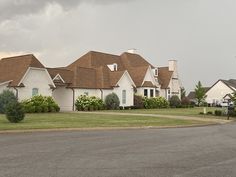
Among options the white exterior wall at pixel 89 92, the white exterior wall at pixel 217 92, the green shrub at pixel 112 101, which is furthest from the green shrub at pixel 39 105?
the white exterior wall at pixel 217 92

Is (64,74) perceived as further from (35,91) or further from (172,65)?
(172,65)

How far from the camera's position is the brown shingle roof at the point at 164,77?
233ft

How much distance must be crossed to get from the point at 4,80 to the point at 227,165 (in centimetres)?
3658

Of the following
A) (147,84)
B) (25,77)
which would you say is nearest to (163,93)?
(147,84)

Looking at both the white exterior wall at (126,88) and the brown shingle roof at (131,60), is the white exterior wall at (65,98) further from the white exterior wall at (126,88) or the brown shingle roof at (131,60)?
the brown shingle roof at (131,60)

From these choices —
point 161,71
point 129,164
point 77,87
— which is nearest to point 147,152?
point 129,164

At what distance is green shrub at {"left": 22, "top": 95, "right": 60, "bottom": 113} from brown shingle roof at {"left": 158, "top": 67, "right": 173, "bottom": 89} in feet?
99.8

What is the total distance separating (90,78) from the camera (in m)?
54.2

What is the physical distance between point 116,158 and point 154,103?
160 ft

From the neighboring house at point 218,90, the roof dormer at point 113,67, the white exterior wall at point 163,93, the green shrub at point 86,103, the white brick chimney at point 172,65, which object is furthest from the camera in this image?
the neighboring house at point 218,90

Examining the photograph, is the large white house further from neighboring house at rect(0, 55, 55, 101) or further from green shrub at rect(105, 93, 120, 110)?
green shrub at rect(105, 93, 120, 110)

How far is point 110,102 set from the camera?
53000mm

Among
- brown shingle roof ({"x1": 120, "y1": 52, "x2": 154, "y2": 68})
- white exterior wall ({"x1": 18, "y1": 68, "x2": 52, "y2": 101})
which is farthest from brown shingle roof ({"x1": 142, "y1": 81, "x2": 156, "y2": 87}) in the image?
Answer: white exterior wall ({"x1": 18, "y1": 68, "x2": 52, "y2": 101})

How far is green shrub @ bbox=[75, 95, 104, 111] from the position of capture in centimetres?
4972
